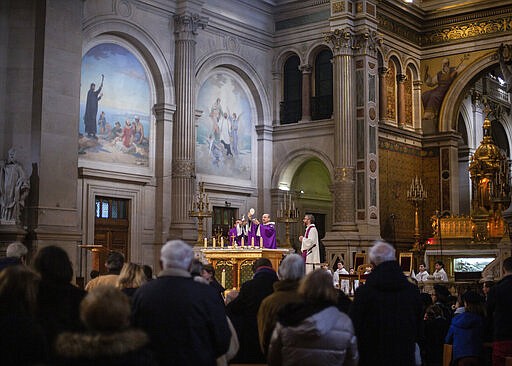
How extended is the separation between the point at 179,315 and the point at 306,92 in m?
23.3

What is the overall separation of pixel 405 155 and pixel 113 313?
26211mm

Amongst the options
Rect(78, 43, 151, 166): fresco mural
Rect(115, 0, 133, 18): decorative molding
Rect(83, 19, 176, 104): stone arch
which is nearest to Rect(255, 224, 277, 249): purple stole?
Rect(78, 43, 151, 166): fresco mural

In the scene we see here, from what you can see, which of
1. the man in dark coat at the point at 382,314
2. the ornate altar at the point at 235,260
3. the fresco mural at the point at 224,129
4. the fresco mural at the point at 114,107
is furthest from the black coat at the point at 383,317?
the fresco mural at the point at 224,129

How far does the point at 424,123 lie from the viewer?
1203 inches

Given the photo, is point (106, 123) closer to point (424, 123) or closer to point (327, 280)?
point (424, 123)

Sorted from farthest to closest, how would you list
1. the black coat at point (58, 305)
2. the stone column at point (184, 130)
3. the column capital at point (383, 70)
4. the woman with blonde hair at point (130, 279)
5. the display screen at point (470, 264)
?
the column capital at point (383, 70) → the display screen at point (470, 264) → the stone column at point (184, 130) → the woman with blonde hair at point (130, 279) → the black coat at point (58, 305)

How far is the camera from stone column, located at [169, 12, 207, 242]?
2405cm

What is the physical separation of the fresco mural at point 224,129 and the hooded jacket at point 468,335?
17.3m

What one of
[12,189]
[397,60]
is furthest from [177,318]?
[397,60]

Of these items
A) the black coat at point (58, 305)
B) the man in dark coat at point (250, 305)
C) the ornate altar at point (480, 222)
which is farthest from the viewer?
the ornate altar at point (480, 222)

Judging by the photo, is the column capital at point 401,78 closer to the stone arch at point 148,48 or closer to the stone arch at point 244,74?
the stone arch at point 244,74

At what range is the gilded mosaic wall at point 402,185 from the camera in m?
27.9

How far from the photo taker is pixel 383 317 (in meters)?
6.37

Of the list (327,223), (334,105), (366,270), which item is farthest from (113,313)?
(327,223)
